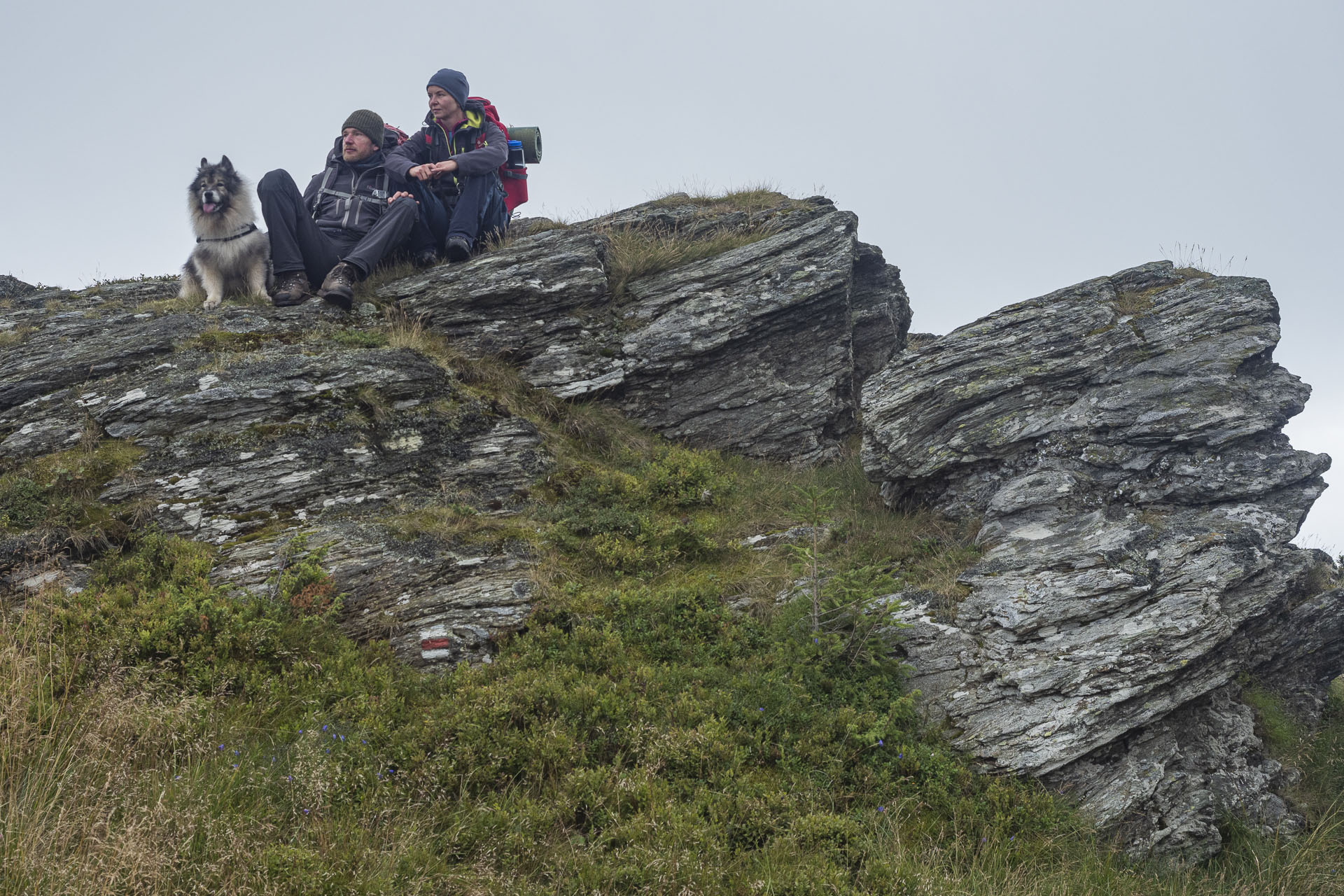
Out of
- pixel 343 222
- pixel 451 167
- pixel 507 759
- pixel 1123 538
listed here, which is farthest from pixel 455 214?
pixel 1123 538

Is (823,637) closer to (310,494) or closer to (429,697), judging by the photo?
(429,697)

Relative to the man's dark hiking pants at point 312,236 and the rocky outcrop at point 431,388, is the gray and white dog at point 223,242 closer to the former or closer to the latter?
the man's dark hiking pants at point 312,236

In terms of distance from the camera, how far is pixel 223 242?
32.8 feet

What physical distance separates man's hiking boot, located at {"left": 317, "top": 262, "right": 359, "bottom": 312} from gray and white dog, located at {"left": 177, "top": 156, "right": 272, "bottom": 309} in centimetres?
101

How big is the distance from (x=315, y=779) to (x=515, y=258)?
8.96 m

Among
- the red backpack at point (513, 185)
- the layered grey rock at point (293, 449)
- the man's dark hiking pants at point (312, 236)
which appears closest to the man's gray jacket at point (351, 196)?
the man's dark hiking pants at point (312, 236)

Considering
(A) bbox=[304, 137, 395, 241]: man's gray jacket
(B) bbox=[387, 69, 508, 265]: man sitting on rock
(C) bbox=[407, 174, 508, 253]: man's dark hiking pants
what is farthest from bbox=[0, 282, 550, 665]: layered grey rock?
(B) bbox=[387, 69, 508, 265]: man sitting on rock

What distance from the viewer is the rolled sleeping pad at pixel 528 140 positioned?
13.2 metres

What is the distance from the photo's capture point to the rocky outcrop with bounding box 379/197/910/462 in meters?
10.9

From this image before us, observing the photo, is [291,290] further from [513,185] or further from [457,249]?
[513,185]

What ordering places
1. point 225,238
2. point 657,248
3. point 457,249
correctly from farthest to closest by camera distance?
point 657,248 → point 457,249 → point 225,238

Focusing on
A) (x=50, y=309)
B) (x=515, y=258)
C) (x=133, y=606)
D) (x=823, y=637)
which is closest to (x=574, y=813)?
(x=823, y=637)

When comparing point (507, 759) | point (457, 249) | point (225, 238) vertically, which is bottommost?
point (507, 759)

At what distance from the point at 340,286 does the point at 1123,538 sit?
10.4 metres
